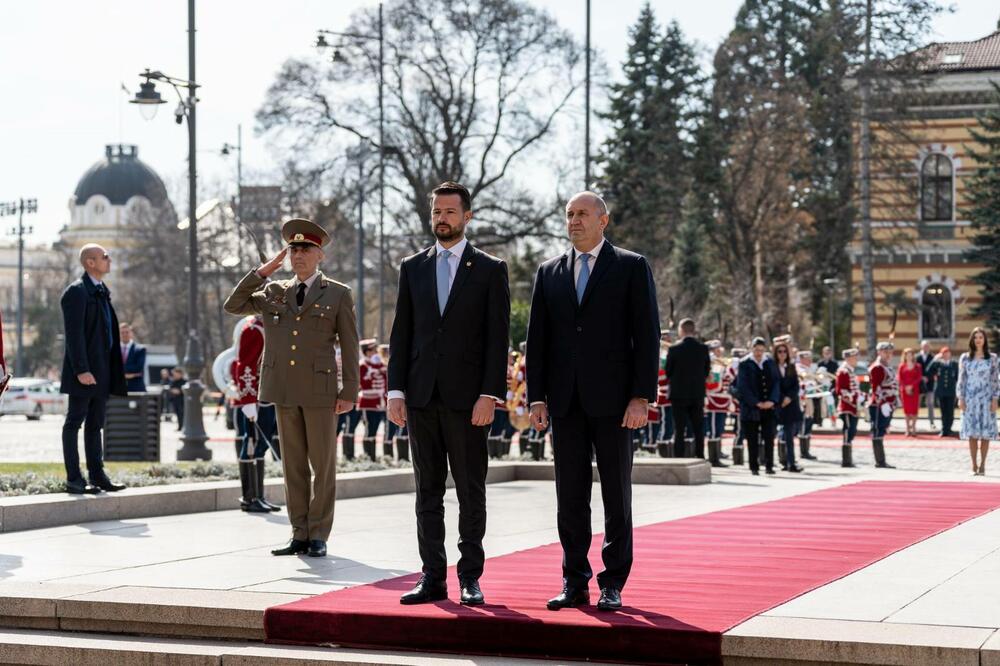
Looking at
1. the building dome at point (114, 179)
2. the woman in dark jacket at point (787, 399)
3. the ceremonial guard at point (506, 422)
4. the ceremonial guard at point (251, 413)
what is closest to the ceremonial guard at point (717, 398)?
the woman in dark jacket at point (787, 399)

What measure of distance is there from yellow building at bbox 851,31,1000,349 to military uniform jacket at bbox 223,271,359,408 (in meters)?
43.8

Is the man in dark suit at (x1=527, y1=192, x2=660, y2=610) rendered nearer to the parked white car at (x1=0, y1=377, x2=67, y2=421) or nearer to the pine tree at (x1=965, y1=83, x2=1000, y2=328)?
the pine tree at (x1=965, y1=83, x2=1000, y2=328)

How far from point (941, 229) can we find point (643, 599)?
47752mm

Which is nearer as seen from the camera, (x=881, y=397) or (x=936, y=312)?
(x=881, y=397)

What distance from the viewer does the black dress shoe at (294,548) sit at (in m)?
10.9

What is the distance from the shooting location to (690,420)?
2391 centimetres

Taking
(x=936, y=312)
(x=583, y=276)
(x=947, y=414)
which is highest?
(x=936, y=312)

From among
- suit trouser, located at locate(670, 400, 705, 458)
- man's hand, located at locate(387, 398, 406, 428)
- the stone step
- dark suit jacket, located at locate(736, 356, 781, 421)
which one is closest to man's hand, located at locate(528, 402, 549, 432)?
man's hand, located at locate(387, 398, 406, 428)

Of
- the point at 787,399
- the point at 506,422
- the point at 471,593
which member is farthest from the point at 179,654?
the point at 506,422

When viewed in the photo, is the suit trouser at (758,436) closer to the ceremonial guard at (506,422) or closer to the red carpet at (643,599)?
the ceremonial guard at (506,422)

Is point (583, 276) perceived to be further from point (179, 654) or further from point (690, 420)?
point (690, 420)

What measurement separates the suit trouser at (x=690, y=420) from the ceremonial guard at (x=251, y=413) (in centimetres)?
1057

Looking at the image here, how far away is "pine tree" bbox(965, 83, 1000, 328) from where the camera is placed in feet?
163

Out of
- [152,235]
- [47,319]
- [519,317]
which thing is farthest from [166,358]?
[47,319]
